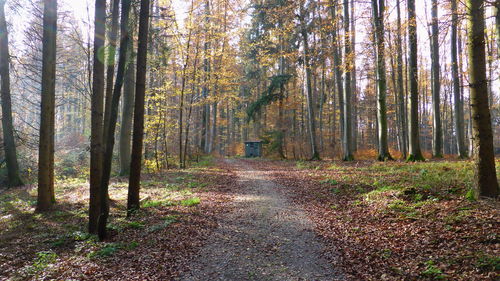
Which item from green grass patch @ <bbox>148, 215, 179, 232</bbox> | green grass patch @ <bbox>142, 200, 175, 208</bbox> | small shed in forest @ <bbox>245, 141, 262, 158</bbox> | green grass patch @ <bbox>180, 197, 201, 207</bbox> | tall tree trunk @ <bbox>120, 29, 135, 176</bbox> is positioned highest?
tall tree trunk @ <bbox>120, 29, 135, 176</bbox>

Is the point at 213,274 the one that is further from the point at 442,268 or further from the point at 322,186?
the point at 322,186

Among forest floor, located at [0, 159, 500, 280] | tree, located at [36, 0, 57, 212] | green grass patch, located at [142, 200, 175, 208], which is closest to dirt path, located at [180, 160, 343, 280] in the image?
forest floor, located at [0, 159, 500, 280]

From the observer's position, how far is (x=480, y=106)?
5902 mm

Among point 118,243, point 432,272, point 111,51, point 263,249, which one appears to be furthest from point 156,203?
point 432,272

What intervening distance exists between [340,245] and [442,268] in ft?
5.99

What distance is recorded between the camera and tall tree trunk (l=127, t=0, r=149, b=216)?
7.93 m

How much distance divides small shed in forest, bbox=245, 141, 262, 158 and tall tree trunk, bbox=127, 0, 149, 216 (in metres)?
20.9

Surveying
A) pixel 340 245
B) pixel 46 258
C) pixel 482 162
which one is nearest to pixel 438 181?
pixel 482 162

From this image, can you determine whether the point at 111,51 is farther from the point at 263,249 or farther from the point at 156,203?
the point at 263,249

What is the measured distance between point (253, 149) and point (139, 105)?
2177 centimetres

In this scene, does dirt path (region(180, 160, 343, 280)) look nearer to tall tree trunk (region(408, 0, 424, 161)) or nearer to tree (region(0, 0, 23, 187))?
tall tree trunk (region(408, 0, 424, 161))

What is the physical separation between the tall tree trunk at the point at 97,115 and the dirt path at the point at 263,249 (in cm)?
313

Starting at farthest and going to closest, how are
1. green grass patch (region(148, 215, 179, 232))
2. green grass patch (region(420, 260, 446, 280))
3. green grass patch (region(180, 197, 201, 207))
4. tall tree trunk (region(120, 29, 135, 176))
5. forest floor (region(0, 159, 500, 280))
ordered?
tall tree trunk (region(120, 29, 135, 176)) → green grass patch (region(180, 197, 201, 207)) → green grass patch (region(148, 215, 179, 232)) → forest floor (region(0, 159, 500, 280)) → green grass patch (region(420, 260, 446, 280))

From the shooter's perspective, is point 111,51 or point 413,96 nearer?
point 111,51
